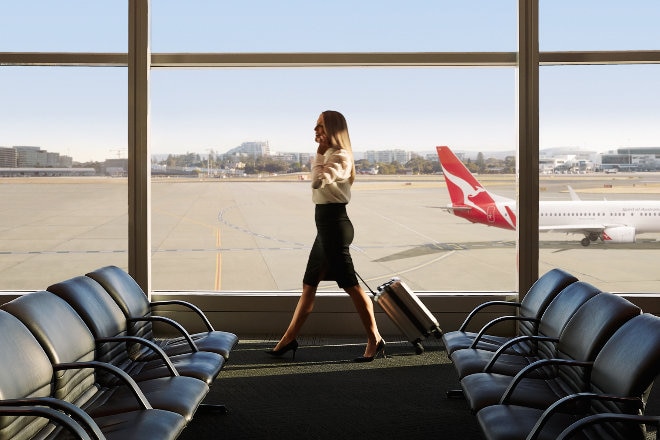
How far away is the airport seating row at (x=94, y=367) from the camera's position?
2.23m

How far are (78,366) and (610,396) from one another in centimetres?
173

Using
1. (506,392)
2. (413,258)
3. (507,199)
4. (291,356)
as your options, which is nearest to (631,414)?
(506,392)

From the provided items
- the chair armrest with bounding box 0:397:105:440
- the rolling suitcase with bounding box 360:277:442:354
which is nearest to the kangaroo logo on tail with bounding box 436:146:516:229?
the rolling suitcase with bounding box 360:277:442:354

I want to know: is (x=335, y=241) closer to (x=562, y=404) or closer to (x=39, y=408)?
(x=562, y=404)

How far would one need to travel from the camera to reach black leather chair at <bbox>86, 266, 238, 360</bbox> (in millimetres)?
3490

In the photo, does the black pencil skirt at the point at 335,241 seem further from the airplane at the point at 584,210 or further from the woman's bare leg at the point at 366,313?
the airplane at the point at 584,210

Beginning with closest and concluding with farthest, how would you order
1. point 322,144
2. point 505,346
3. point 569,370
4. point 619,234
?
point 569,370
point 505,346
point 322,144
point 619,234

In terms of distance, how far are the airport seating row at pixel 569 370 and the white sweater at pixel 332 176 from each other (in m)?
1.41

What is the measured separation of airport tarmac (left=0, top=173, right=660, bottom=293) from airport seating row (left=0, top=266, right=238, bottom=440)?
2021 millimetres

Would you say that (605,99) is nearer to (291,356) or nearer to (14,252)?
(291,356)

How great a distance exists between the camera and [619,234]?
8008mm

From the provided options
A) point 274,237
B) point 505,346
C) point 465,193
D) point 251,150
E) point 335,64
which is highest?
point 335,64

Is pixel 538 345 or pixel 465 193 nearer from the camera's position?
pixel 538 345
